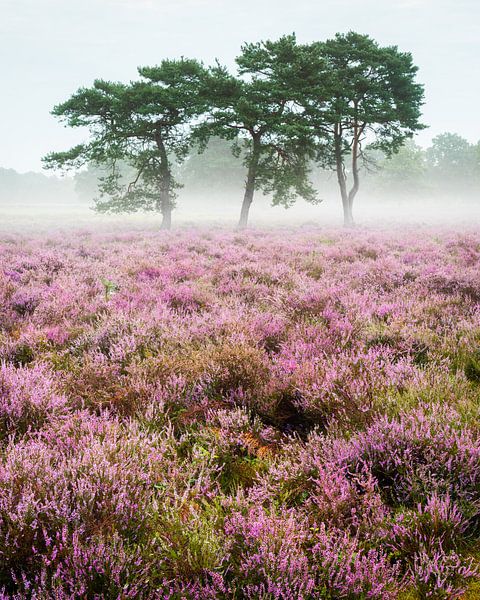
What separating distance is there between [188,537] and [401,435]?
1334 millimetres

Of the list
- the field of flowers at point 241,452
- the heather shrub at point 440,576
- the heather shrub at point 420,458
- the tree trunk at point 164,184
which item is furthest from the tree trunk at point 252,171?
the heather shrub at point 440,576

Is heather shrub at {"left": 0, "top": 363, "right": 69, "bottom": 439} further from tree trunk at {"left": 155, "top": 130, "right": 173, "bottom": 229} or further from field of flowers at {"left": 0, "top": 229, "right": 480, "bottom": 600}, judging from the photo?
tree trunk at {"left": 155, "top": 130, "right": 173, "bottom": 229}

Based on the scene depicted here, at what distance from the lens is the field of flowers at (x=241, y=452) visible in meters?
1.55

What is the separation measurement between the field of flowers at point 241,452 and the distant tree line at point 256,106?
63.9 ft

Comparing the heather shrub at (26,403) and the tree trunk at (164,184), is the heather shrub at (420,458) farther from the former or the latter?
the tree trunk at (164,184)

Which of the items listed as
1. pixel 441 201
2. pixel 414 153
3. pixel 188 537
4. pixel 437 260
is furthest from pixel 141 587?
pixel 441 201

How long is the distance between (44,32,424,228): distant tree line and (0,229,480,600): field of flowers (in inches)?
767

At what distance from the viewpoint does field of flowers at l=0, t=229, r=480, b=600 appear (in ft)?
5.07

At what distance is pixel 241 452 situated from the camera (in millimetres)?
2605

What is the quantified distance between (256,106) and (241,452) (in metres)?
22.9

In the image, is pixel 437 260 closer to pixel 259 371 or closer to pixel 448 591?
pixel 259 371

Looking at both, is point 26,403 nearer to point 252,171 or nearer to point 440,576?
point 440,576

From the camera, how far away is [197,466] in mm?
2305

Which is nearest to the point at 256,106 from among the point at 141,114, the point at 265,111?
the point at 265,111
